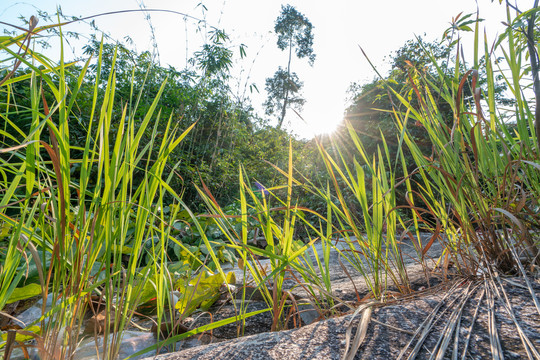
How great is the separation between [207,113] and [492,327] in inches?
197

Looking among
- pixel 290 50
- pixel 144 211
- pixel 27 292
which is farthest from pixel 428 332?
pixel 290 50

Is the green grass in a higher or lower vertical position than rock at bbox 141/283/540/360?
higher

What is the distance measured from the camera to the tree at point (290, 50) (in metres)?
16.4

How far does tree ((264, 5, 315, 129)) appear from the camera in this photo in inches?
645

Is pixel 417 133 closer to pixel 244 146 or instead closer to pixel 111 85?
pixel 244 146

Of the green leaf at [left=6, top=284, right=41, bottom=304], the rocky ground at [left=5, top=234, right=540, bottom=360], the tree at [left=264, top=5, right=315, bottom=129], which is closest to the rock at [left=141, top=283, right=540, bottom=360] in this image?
the rocky ground at [left=5, top=234, right=540, bottom=360]

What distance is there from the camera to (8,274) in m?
0.54

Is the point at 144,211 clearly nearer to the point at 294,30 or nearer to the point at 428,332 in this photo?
the point at 428,332

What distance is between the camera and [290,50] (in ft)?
56.1

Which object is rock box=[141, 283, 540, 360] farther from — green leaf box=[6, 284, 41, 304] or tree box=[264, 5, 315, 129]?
tree box=[264, 5, 315, 129]

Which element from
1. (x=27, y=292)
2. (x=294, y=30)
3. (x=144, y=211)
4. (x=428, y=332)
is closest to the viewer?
(x=428, y=332)

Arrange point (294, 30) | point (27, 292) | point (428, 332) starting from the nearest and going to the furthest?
point (428, 332) → point (27, 292) → point (294, 30)

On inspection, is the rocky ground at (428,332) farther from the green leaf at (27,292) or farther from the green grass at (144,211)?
the green leaf at (27,292)

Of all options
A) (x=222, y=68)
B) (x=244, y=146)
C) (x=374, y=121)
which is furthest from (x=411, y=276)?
(x=374, y=121)
